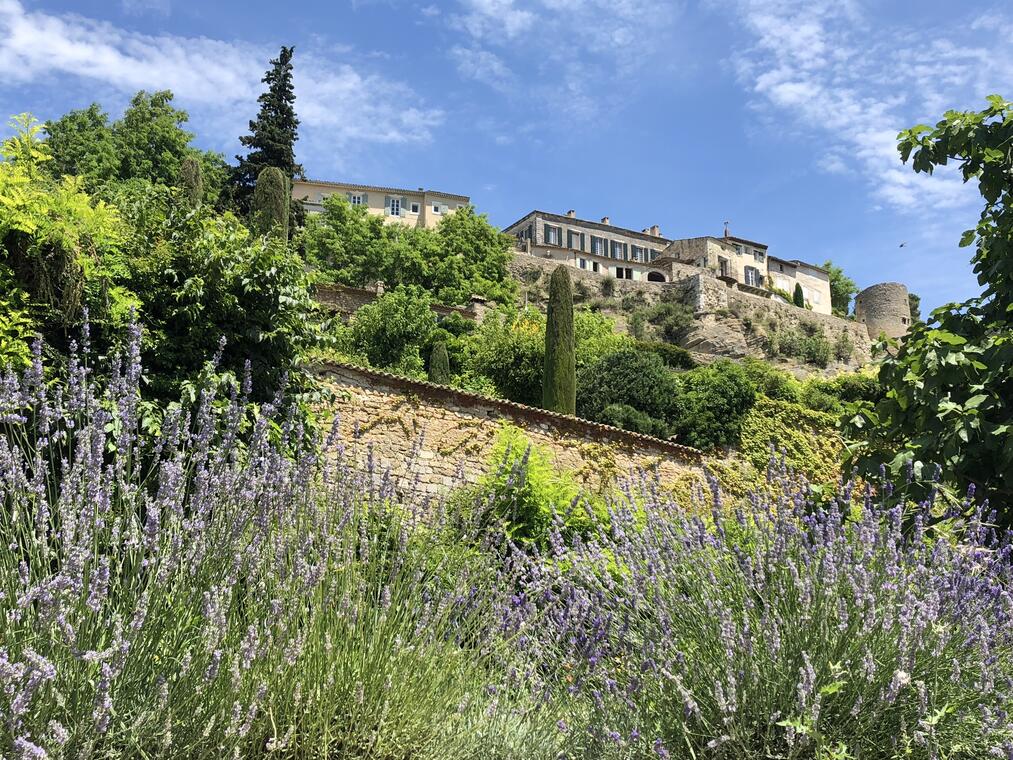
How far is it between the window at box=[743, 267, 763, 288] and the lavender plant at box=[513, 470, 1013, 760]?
55.0 m

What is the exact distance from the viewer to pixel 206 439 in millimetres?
2959

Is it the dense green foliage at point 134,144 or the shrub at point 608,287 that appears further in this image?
the shrub at point 608,287

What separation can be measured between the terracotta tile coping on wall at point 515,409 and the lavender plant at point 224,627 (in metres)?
7.69

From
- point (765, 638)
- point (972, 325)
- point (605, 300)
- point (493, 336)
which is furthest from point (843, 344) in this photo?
point (765, 638)

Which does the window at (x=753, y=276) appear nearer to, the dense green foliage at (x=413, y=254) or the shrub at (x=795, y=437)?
the dense green foliage at (x=413, y=254)

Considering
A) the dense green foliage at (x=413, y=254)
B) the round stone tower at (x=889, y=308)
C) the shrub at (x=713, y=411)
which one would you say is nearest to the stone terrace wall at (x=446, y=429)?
the shrub at (x=713, y=411)

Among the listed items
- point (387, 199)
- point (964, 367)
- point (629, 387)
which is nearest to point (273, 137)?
point (387, 199)

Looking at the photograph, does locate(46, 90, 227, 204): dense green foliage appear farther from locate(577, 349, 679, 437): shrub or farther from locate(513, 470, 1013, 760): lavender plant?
locate(513, 470, 1013, 760): lavender plant

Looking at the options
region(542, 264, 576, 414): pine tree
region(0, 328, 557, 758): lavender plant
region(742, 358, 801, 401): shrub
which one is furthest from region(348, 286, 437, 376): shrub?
region(0, 328, 557, 758): lavender plant

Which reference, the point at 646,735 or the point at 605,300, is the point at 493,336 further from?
the point at 605,300

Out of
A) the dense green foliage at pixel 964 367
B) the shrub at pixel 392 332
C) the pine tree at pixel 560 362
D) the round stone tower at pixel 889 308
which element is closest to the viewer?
the dense green foliage at pixel 964 367

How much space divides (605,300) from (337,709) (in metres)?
37.7

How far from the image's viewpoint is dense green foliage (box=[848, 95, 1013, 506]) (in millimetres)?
4125

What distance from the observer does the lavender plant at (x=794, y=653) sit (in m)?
2.40
